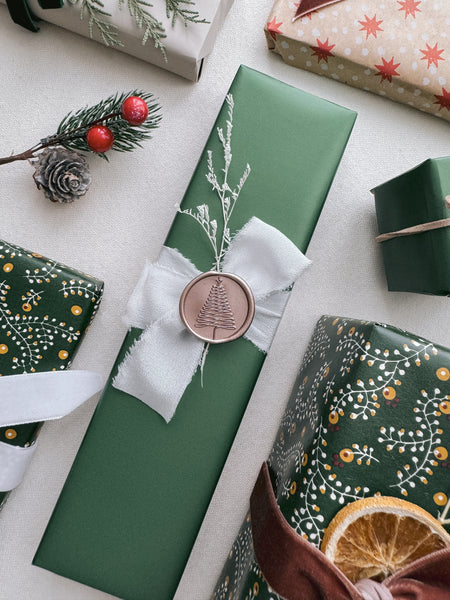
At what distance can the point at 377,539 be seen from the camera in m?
0.73

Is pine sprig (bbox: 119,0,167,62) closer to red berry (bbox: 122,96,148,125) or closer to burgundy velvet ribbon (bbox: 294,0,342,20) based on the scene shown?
red berry (bbox: 122,96,148,125)

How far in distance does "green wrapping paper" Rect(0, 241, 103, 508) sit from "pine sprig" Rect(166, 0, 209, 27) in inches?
21.3

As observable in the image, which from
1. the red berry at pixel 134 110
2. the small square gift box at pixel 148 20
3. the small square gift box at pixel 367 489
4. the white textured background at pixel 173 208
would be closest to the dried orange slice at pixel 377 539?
the small square gift box at pixel 367 489

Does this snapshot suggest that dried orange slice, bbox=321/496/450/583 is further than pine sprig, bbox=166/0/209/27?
No

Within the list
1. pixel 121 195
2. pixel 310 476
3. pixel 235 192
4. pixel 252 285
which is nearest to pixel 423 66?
pixel 235 192

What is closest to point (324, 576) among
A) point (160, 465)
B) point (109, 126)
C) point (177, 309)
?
point (160, 465)

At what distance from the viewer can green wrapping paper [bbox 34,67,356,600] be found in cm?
91

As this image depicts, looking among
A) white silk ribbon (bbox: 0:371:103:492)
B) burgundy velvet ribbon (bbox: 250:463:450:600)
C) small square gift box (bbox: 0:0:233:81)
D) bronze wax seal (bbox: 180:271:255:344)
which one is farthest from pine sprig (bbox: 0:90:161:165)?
burgundy velvet ribbon (bbox: 250:463:450:600)

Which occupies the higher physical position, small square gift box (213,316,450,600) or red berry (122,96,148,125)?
red berry (122,96,148,125)

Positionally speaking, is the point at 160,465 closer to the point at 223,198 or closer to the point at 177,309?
the point at 177,309

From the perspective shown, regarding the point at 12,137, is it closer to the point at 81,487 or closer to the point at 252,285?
the point at 252,285

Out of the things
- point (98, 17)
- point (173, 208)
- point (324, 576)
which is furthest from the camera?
point (173, 208)

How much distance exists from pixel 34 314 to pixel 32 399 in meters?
0.16

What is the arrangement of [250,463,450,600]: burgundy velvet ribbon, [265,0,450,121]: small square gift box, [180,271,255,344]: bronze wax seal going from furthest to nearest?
[265,0,450,121]: small square gift box
[180,271,255,344]: bronze wax seal
[250,463,450,600]: burgundy velvet ribbon
